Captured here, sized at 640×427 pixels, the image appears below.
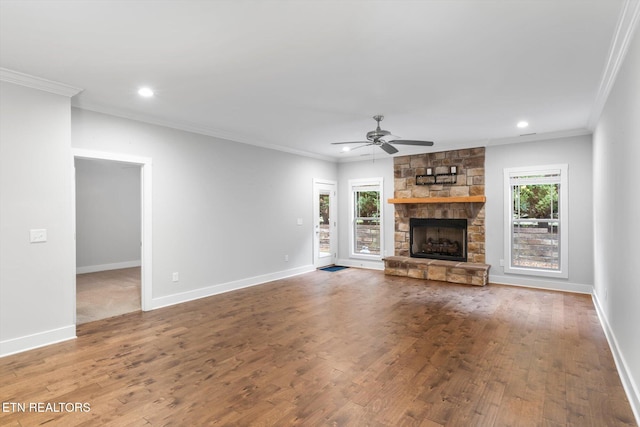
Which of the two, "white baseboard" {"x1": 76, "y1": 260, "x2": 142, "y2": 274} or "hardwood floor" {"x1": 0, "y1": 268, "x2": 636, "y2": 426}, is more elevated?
"white baseboard" {"x1": 76, "y1": 260, "x2": 142, "y2": 274}

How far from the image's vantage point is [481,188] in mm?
6605

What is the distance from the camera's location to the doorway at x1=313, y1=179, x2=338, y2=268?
787 centimetres

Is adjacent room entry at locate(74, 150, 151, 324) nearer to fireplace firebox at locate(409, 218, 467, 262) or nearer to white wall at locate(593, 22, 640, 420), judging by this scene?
fireplace firebox at locate(409, 218, 467, 262)

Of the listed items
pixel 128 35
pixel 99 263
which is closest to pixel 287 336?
pixel 128 35

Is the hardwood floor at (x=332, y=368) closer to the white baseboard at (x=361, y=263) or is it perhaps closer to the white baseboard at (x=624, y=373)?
the white baseboard at (x=624, y=373)

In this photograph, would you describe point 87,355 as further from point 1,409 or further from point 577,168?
point 577,168

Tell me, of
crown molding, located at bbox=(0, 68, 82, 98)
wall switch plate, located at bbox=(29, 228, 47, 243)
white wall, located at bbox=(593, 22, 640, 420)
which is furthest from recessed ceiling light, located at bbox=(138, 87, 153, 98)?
white wall, located at bbox=(593, 22, 640, 420)

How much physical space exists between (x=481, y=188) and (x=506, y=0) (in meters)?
4.93

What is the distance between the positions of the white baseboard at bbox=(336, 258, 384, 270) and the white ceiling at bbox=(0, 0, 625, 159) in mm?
3942

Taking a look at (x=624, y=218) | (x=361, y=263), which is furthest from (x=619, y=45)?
(x=361, y=263)

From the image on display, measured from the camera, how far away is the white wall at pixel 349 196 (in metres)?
7.79

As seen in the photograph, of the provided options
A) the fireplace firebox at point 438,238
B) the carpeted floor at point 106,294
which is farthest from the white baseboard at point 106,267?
the fireplace firebox at point 438,238

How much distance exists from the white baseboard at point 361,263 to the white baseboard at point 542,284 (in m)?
2.36

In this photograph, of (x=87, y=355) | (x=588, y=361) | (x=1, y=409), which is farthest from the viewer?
(x=87, y=355)
